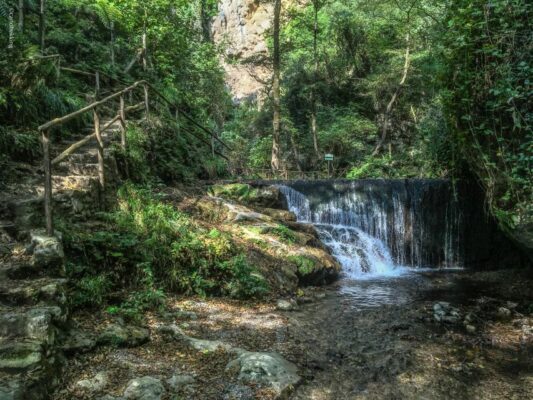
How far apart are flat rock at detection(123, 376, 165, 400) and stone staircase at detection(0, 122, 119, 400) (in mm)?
576

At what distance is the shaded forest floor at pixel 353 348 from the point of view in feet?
12.1

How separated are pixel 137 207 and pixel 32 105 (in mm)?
3389

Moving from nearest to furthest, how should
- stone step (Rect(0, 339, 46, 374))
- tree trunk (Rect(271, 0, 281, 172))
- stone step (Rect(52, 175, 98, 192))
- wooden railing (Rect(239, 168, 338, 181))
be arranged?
stone step (Rect(0, 339, 46, 374))
stone step (Rect(52, 175, 98, 192))
tree trunk (Rect(271, 0, 281, 172))
wooden railing (Rect(239, 168, 338, 181))

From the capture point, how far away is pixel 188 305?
5.60 metres

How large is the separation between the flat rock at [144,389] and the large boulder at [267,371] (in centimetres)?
75

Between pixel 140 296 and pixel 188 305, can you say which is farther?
pixel 188 305

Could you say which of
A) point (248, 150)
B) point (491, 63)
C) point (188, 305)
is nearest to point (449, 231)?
point (491, 63)

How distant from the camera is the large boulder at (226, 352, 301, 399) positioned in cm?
366

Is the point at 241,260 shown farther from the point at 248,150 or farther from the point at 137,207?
the point at 248,150

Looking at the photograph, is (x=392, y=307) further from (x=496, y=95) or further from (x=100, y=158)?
(x=100, y=158)

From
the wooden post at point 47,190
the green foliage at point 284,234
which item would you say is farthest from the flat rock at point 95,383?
the green foliage at point 284,234

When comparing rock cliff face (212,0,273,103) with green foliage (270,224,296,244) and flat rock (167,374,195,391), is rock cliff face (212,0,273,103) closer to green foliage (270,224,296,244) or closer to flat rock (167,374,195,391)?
green foliage (270,224,296,244)

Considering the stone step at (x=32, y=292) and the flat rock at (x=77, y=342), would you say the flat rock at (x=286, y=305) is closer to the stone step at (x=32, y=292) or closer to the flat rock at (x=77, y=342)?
the flat rock at (x=77, y=342)

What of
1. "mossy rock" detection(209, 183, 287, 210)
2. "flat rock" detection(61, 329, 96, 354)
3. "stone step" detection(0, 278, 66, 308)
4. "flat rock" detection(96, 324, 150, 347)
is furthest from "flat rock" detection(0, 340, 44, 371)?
"mossy rock" detection(209, 183, 287, 210)
